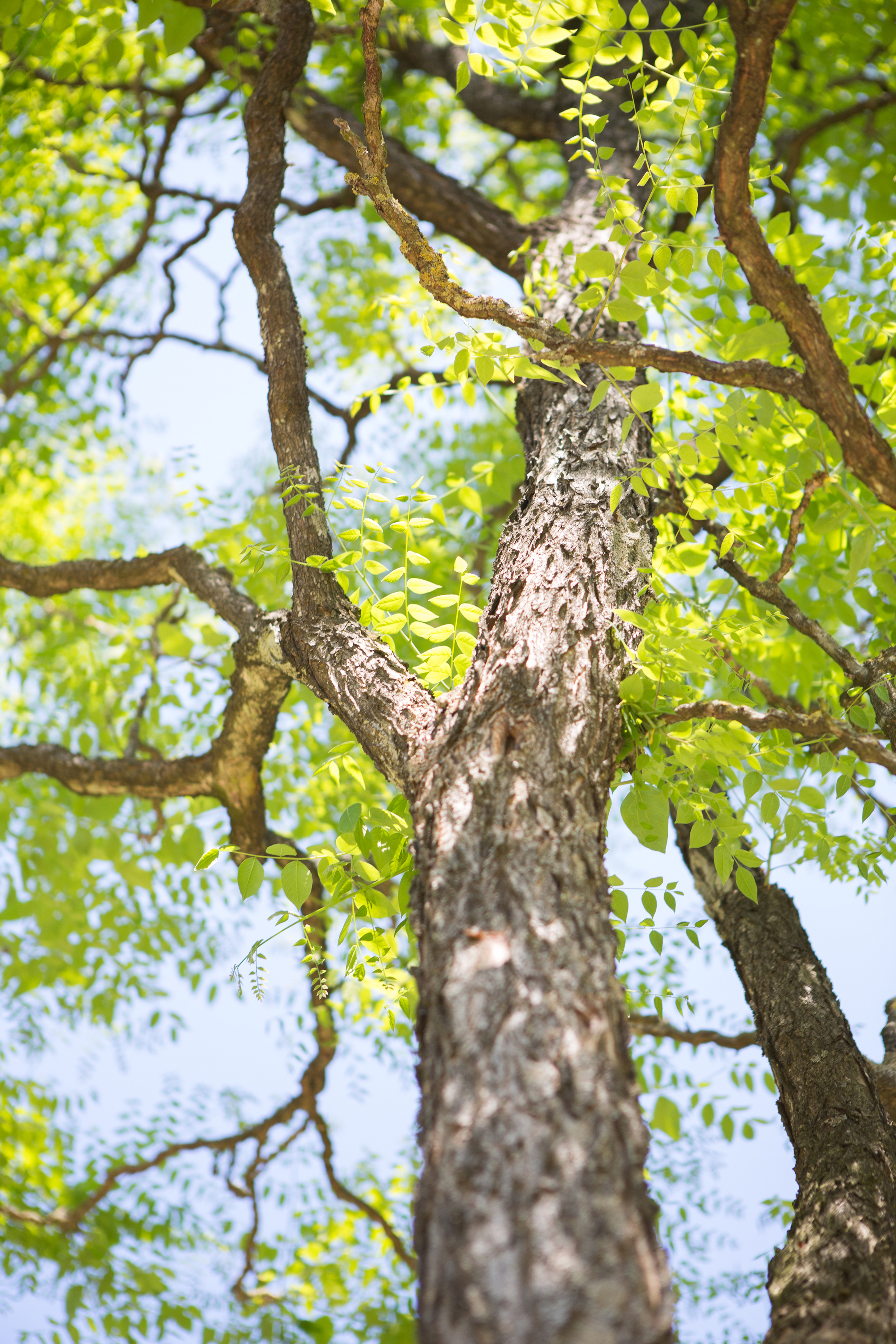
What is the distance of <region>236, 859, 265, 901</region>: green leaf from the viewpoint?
190 centimetres

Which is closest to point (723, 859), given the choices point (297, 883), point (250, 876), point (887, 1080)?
point (887, 1080)

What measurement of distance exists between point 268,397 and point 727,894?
6.25ft

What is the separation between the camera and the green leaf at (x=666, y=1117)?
8.72 feet

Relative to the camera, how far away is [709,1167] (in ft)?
14.3

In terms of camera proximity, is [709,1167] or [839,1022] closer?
[839,1022]

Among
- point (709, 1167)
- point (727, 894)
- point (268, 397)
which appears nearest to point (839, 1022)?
point (727, 894)

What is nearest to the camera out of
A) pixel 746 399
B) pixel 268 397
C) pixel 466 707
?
pixel 466 707

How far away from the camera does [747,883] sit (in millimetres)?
1925

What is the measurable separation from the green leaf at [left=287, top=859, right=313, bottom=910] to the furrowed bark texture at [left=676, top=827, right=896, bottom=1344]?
1088mm

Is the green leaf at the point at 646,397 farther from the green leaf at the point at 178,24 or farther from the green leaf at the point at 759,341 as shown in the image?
the green leaf at the point at 178,24

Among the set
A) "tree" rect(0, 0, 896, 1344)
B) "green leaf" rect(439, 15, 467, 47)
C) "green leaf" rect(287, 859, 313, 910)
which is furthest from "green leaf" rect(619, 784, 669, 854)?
"green leaf" rect(439, 15, 467, 47)

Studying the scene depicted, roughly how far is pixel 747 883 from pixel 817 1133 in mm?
554

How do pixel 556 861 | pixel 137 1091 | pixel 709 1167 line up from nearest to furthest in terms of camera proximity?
pixel 556 861
pixel 709 1167
pixel 137 1091

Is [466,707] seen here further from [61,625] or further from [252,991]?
[61,625]
